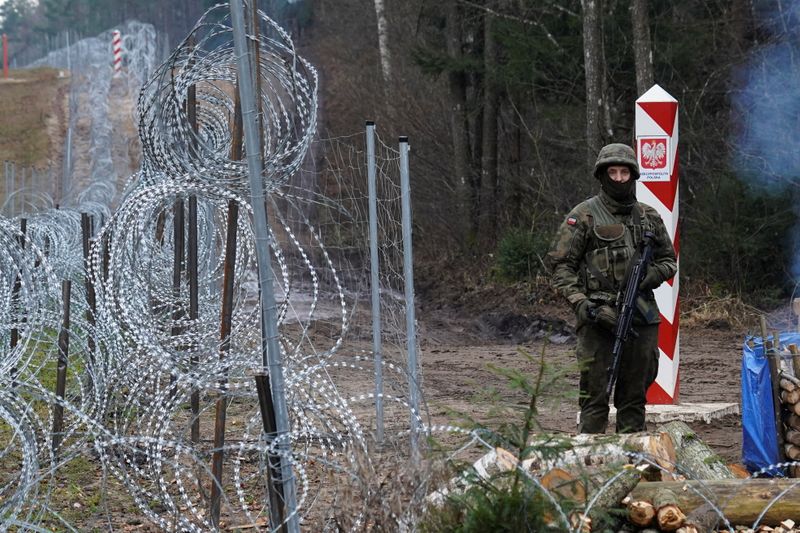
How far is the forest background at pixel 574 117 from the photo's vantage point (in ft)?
54.1

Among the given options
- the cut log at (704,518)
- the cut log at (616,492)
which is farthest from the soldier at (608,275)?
the cut log at (616,492)

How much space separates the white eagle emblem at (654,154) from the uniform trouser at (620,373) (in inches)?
70.4

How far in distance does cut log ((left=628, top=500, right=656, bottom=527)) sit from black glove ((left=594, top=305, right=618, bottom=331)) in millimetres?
1694

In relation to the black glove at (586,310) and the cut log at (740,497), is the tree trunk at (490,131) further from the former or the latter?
the cut log at (740,497)

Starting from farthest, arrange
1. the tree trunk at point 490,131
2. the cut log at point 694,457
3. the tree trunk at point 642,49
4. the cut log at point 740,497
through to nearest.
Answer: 1. the tree trunk at point 490,131
2. the tree trunk at point 642,49
3. the cut log at point 694,457
4. the cut log at point 740,497

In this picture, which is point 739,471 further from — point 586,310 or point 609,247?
point 609,247

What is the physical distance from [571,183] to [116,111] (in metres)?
36.6

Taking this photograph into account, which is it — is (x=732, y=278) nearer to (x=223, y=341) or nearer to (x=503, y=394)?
(x=503, y=394)

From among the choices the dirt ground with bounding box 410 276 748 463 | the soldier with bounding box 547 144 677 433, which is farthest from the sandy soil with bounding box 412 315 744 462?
the soldier with bounding box 547 144 677 433

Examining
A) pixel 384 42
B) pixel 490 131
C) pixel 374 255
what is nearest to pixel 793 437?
pixel 374 255

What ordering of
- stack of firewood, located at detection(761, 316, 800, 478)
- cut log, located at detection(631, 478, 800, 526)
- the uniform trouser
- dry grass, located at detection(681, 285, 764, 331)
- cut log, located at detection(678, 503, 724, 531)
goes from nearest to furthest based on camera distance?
cut log, located at detection(678, 503, 724, 531)
cut log, located at detection(631, 478, 800, 526)
stack of firewood, located at detection(761, 316, 800, 478)
the uniform trouser
dry grass, located at detection(681, 285, 764, 331)

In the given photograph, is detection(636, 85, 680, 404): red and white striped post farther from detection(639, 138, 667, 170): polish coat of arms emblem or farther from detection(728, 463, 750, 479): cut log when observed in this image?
detection(728, 463, 750, 479): cut log

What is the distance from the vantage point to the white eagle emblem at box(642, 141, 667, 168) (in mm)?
8570

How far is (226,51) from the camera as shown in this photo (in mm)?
7379
